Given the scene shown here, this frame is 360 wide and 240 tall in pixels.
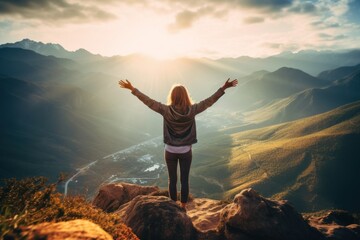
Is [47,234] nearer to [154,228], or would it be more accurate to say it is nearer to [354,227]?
[154,228]

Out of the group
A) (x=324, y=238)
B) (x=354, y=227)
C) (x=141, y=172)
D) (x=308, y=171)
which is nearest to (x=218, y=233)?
(x=324, y=238)

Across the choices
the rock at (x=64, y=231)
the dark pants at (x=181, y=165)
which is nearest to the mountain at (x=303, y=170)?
the dark pants at (x=181, y=165)

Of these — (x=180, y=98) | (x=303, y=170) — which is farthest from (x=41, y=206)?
(x=303, y=170)

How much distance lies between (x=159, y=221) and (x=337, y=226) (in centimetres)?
719

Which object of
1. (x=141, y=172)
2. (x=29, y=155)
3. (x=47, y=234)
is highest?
(x=47, y=234)

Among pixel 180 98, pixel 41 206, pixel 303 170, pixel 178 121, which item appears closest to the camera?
pixel 41 206

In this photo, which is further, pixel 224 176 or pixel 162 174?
pixel 162 174

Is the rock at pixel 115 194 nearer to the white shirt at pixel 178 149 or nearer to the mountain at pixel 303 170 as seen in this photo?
the white shirt at pixel 178 149

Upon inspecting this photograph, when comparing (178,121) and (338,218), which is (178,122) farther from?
(338,218)

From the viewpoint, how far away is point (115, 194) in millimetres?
16953

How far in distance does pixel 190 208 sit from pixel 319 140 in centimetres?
16637

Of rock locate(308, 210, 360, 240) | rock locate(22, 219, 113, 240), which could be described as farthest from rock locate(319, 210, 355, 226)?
rock locate(22, 219, 113, 240)

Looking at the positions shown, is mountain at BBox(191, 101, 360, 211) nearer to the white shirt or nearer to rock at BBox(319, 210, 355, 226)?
rock at BBox(319, 210, 355, 226)

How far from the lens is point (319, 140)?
160m
